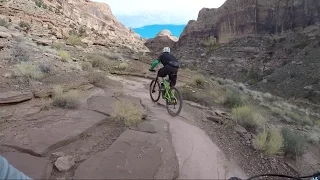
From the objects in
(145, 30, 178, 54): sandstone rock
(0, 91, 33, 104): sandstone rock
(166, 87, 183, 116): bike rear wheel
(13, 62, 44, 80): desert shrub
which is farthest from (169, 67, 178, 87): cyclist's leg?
(145, 30, 178, 54): sandstone rock

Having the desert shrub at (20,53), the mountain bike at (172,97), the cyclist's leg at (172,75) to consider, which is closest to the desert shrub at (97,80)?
the desert shrub at (20,53)

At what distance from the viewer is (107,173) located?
149 inches

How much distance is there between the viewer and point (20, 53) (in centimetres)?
1120

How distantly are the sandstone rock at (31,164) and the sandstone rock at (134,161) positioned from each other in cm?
44

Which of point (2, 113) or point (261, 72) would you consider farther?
point (261, 72)

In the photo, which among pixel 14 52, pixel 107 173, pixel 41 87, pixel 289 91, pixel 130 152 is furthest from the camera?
pixel 289 91

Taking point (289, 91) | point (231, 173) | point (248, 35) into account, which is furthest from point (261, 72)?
point (231, 173)

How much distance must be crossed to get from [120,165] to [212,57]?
48881 mm

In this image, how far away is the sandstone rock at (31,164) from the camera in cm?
371

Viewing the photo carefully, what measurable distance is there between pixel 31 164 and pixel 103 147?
1.21m

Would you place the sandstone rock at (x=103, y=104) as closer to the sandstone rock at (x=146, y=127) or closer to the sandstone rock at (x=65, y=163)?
the sandstone rock at (x=146, y=127)

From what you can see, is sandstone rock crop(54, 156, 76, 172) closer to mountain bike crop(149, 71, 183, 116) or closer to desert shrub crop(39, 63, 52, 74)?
mountain bike crop(149, 71, 183, 116)

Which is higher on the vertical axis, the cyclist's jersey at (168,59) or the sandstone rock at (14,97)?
the cyclist's jersey at (168,59)

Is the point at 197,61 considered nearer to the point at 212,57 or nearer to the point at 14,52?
the point at 212,57
